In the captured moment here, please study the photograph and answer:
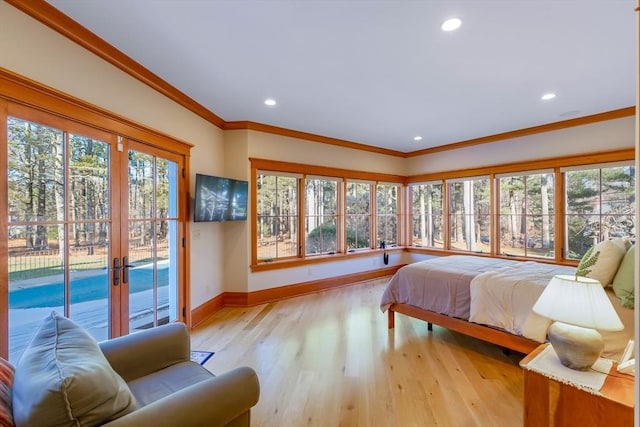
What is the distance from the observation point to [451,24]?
81.4 inches

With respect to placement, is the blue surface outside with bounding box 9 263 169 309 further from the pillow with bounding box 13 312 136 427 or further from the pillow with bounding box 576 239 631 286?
the pillow with bounding box 576 239 631 286

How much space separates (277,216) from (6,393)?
12.5 ft

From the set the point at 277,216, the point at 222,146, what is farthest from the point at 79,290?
the point at 277,216

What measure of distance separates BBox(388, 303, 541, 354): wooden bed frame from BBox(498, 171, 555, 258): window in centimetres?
264

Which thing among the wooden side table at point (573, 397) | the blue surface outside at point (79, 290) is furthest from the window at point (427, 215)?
the blue surface outside at point (79, 290)

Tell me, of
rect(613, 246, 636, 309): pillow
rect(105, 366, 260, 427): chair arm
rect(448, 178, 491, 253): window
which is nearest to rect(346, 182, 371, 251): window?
rect(448, 178, 491, 253): window

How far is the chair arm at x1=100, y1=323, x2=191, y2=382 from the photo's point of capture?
1621mm

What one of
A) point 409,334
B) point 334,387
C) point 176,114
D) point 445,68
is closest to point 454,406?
point 334,387

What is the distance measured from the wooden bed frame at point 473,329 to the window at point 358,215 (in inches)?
93.8

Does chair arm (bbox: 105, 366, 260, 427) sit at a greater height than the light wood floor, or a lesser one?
greater

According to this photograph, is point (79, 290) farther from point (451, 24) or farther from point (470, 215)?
point (470, 215)

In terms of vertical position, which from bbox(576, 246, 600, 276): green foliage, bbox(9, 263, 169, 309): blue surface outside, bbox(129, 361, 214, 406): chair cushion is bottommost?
bbox(129, 361, 214, 406): chair cushion

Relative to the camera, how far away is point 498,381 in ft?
7.94

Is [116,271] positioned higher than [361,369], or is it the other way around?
[116,271]
